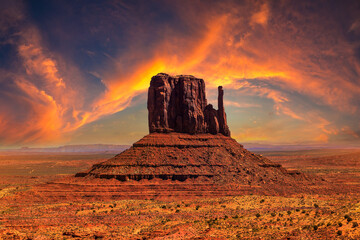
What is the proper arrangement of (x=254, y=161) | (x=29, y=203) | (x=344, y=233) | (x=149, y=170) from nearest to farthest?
(x=344, y=233) → (x=29, y=203) → (x=149, y=170) → (x=254, y=161)

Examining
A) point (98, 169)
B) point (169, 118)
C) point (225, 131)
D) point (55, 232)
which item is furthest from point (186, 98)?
point (55, 232)

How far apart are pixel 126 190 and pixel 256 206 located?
22.3 metres

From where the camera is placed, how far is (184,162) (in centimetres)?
5994

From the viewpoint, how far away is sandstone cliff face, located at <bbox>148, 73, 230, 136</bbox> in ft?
229

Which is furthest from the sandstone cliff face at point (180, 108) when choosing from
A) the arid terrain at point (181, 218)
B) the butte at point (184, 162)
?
the arid terrain at point (181, 218)

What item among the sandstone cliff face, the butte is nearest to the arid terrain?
the butte

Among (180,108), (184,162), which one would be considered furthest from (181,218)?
(180,108)

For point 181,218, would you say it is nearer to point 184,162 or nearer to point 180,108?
point 184,162

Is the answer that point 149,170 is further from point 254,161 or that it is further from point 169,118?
point 254,161

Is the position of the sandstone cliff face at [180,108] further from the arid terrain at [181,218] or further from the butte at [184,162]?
the arid terrain at [181,218]

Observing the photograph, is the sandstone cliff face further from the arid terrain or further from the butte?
the arid terrain

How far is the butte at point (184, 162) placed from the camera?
54.4 m

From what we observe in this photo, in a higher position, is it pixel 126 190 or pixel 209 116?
pixel 209 116

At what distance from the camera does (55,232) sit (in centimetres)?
3306
